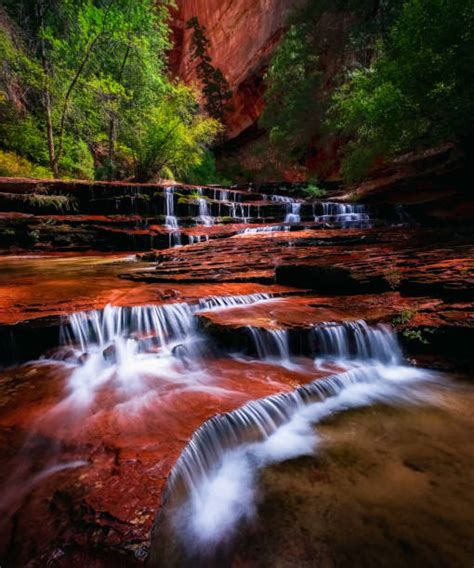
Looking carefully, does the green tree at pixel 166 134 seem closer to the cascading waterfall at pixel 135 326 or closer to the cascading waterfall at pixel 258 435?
the cascading waterfall at pixel 135 326

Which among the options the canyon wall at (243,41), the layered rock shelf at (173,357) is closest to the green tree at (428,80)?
the layered rock shelf at (173,357)

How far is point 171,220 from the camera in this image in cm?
1255

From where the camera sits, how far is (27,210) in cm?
1135

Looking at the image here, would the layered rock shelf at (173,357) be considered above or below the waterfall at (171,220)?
below

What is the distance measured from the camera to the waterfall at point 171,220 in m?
11.5

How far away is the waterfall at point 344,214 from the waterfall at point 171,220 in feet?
17.6

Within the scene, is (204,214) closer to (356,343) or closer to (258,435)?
(356,343)

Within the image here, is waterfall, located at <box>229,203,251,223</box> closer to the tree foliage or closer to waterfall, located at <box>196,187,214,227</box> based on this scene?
waterfall, located at <box>196,187,214,227</box>

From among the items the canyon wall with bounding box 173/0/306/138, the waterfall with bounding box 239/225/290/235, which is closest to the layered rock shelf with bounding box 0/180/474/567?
the waterfall with bounding box 239/225/290/235

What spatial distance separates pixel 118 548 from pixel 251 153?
34.4 metres

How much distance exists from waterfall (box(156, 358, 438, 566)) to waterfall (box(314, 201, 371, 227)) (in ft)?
27.8

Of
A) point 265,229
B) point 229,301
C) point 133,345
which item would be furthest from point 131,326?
point 265,229

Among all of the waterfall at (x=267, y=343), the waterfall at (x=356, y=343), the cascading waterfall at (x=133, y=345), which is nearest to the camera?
the cascading waterfall at (x=133, y=345)

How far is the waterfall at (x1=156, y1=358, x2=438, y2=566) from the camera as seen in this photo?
1.86 m
